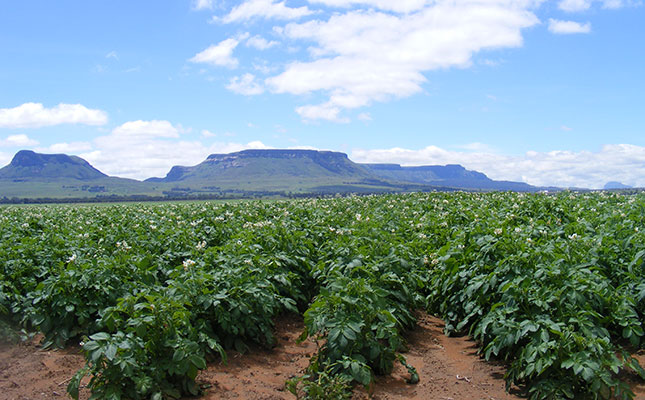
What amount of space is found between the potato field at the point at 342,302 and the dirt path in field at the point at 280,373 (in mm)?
220

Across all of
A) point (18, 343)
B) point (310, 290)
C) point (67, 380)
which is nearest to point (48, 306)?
point (18, 343)

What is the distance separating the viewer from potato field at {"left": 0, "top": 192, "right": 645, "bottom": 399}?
487 cm

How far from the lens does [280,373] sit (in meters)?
6.20

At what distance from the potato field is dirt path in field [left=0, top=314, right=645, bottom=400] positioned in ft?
0.72

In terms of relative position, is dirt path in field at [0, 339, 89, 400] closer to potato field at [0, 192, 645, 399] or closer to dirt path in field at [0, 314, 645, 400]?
dirt path in field at [0, 314, 645, 400]

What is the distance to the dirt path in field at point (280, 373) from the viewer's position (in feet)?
17.9

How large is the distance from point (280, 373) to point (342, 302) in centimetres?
140

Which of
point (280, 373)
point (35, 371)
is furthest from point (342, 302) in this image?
point (35, 371)

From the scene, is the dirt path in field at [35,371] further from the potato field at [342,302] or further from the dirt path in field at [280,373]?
the potato field at [342,302]

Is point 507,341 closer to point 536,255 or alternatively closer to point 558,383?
point 558,383

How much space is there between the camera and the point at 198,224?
493 inches

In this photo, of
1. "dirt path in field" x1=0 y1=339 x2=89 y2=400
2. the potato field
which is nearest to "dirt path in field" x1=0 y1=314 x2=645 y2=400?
"dirt path in field" x1=0 y1=339 x2=89 y2=400

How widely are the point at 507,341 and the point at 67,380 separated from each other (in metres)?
5.36

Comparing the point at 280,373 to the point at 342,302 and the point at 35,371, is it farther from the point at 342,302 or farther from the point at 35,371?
the point at 35,371
